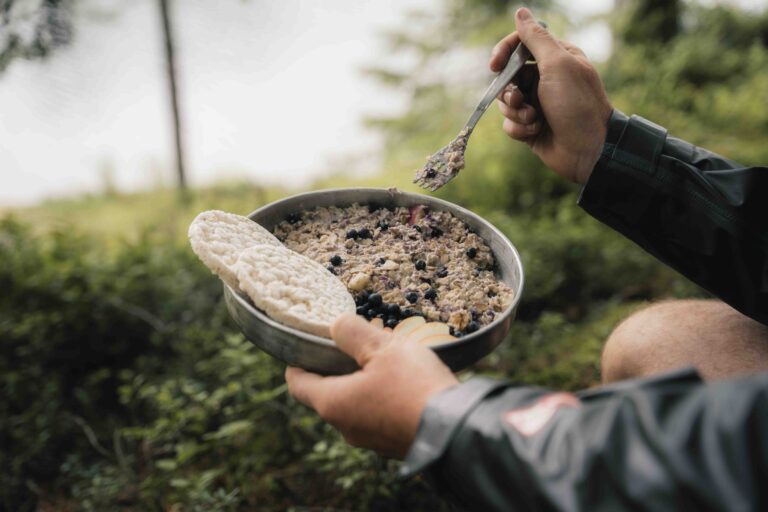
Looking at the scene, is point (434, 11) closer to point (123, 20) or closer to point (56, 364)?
point (123, 20)

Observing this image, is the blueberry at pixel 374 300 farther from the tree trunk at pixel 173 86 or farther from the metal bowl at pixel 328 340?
the tree trunk at pixel 173 86

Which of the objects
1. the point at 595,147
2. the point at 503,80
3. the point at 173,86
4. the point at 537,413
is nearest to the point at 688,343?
the point at 595,147

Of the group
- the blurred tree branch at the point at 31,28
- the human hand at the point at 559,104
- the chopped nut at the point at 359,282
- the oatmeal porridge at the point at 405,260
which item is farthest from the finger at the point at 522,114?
the blurred tree branch at the point at 31,28

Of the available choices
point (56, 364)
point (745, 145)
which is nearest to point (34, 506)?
point (56, 364)

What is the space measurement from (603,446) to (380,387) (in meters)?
0.46

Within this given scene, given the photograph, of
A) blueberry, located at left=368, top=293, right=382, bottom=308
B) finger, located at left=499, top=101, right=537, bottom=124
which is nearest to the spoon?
finger, located at left=499, top=101, right=537, bottom=124

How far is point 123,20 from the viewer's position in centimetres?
523

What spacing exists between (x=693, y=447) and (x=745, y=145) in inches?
224

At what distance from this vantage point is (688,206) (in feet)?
6.18

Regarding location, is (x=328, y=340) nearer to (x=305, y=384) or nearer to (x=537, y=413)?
(x=305, y=384)

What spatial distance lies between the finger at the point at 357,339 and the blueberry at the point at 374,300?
0.77 ft

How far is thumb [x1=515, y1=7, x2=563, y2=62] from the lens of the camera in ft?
Answer: 6.59

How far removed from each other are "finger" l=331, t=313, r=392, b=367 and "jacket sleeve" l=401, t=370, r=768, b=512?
0.65 ft

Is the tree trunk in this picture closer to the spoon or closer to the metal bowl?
the spoon
